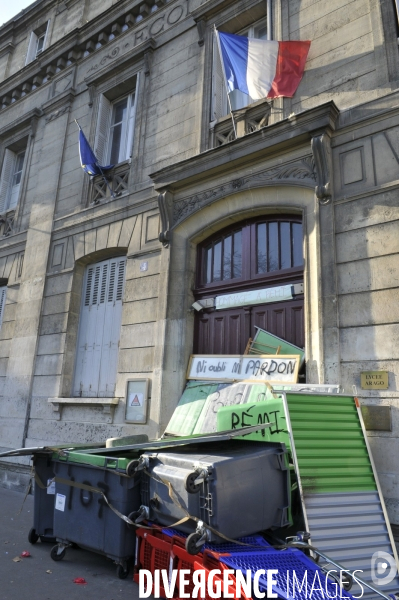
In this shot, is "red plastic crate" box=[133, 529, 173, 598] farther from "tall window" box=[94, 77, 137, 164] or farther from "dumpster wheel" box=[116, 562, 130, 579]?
"tall window" box=[94, 77, 137, 164]

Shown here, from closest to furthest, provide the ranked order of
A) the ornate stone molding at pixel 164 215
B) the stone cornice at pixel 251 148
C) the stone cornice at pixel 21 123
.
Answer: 1. the stone cornice at pixel 251 148
2. the ornate stone molding at pixel 164 215
3. the stone cornice at pixel 21 123

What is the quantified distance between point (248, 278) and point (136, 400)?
2.78m

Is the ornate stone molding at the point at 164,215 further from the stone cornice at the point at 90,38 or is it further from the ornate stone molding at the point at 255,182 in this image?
the stone cornice at the point at 90,38

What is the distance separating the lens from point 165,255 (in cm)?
795

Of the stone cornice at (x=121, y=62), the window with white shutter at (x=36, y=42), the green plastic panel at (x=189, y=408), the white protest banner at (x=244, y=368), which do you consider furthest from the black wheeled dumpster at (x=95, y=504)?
the window with white shutter at (x=36, y=42)

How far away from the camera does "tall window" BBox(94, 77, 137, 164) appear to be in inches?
400

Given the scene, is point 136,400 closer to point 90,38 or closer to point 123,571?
point 123,571

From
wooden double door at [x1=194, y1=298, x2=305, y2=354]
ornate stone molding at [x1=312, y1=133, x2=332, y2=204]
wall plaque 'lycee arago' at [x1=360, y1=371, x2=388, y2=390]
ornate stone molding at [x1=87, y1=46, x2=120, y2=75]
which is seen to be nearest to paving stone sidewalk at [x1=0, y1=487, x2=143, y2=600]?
wall plaque 'lycee arago' at [x1=360, y1=371, x2=388, y2=390]

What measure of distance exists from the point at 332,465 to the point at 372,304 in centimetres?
211

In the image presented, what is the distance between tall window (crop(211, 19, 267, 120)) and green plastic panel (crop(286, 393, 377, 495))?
5.86 m

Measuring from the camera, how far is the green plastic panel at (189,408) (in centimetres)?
654

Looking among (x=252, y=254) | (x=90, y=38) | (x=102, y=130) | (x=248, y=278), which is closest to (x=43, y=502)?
(x=248, y=278)

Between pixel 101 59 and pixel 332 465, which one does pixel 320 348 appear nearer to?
pixel 332 465

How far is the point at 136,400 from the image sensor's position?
7496mm
